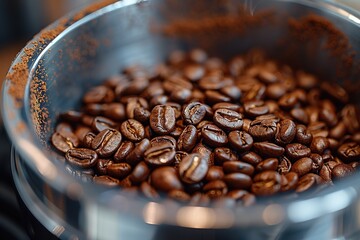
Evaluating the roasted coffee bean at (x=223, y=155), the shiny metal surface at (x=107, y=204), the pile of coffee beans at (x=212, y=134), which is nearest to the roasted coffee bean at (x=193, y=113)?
the pile of coffee beans at (x=212, y=134)

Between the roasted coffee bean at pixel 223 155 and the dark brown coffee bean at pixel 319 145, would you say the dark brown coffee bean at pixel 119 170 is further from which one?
the dark brown coffee bean at pixel 319 145

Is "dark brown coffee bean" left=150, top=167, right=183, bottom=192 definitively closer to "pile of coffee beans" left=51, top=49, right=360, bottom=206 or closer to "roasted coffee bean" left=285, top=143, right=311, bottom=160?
"pile of coffee beans" left=51, top=49, right=360, bottom=206

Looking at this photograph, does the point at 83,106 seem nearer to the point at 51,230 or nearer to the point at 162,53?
the point at 162,53

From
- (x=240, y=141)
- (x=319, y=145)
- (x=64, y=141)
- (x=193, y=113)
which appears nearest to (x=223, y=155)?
(x=240, y=141)

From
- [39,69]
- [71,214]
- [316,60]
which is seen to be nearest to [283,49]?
[316,60]

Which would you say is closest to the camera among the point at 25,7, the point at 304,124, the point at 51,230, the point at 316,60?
the point at 51,230

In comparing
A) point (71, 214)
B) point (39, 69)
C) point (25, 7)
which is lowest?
point (25, 7)

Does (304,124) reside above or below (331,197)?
below
